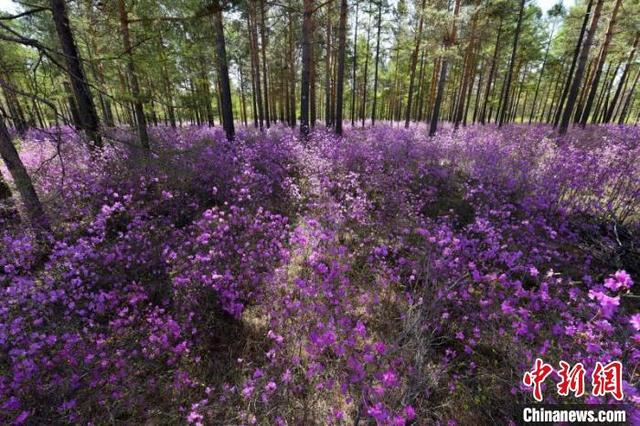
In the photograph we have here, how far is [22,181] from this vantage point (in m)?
4.44

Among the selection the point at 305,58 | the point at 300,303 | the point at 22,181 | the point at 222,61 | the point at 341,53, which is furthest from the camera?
the point at 341,53

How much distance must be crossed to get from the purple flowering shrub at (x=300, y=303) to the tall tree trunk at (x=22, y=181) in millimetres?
360

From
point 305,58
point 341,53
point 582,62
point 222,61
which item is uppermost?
point 341,53

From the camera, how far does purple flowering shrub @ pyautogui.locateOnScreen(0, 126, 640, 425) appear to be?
2592 mm

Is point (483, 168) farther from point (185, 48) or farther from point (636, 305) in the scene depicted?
point (185, 48)

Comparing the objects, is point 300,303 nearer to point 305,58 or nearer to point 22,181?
point 22,181

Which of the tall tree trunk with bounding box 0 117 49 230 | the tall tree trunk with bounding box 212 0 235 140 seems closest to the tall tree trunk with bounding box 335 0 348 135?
the tall tree trunk with bounding box 212 0 235 140

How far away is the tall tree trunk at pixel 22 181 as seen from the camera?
4.18 m

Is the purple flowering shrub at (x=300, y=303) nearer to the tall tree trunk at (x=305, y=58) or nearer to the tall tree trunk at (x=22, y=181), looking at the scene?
the tall tree trunk at (x=22, y=181)

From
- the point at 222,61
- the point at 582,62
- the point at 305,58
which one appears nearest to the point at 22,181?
the point at 222,61

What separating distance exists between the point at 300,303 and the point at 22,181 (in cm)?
511

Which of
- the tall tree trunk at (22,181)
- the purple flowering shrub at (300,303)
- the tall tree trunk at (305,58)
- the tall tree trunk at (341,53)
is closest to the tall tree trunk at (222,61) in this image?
the tall tree trunk at (305,58)

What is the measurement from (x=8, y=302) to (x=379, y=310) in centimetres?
453

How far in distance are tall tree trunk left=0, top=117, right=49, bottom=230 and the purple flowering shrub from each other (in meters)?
0.36
